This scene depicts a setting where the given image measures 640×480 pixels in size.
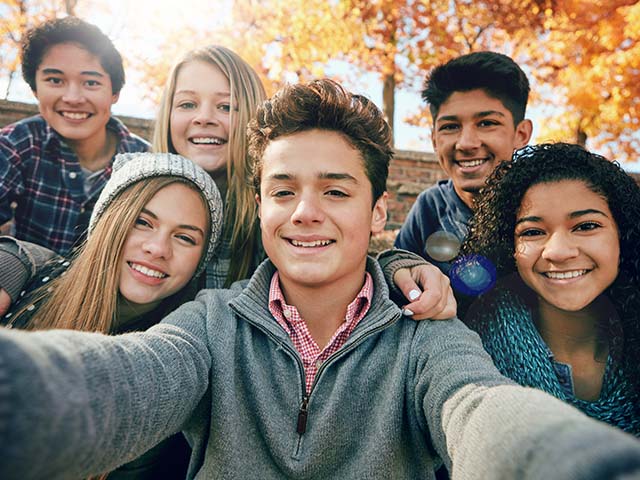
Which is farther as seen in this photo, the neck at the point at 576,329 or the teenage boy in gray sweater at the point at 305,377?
the neck at the point at 576,329

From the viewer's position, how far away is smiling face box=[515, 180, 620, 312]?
2.02m

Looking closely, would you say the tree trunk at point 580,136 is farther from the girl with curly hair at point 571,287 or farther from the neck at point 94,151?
the neck at point 94,151

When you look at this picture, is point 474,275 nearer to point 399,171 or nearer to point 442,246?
point 442,246

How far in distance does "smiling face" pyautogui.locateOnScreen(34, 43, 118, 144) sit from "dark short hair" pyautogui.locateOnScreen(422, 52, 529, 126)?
7.87 ft

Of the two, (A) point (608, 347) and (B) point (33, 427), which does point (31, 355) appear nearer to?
(B) point (33, 427)

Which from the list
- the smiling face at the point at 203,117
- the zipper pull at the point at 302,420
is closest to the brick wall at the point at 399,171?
the smiling face at the point at 203,117

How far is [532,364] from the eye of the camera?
208cm

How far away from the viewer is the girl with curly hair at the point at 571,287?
Answer: 6.66 ft

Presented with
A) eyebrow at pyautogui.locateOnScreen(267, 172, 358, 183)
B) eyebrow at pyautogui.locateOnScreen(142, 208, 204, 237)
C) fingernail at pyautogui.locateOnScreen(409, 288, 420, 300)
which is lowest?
fingernail at pyautogui.locateOnScreen(409, 288, 420, 300)

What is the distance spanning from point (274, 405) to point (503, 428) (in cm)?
89

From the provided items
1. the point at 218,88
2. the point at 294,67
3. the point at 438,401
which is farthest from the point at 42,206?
the point at 294,67

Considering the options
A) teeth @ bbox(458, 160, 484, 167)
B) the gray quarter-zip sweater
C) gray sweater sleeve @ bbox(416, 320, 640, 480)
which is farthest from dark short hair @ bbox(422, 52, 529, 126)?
gray sweater sleeve @ bbox(416, 320, 640, 480)

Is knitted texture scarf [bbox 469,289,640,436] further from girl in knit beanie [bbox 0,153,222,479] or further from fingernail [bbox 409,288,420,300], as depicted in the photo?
girl in knit beanie [bbox 0,153,222,479]

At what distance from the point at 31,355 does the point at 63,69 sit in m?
3.20
